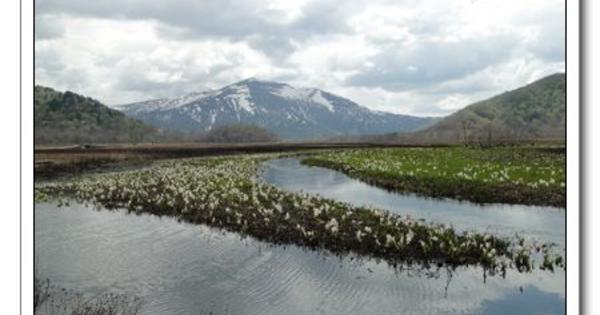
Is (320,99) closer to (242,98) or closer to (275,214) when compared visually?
(242,98)

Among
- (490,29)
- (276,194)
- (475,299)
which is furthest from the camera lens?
(276,194)

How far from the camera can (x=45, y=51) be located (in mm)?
3986

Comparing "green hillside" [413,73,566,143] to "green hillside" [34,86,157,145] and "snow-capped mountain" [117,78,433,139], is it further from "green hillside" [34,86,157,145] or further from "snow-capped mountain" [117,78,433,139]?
"green hillside" [34,86,157,145]

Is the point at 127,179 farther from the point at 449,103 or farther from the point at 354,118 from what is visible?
the point at 449,103

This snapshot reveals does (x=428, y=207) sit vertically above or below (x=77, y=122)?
below

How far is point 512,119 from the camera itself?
387 centimetres

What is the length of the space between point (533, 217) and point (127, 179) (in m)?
2.56

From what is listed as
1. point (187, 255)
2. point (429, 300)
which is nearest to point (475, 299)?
point (429, 300)

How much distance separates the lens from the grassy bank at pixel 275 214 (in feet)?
12.4

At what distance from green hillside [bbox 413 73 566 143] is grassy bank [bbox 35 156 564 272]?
600 mm

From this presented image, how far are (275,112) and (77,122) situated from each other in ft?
4.01

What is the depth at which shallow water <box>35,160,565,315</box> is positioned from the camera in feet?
12.0
